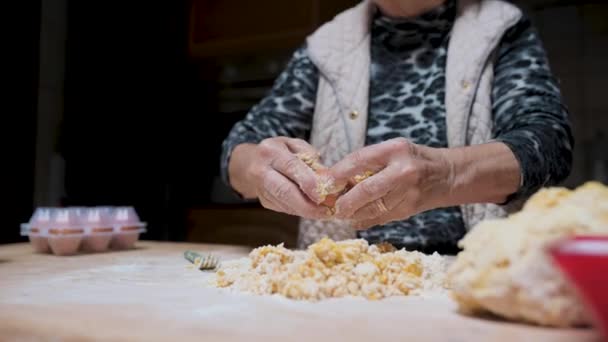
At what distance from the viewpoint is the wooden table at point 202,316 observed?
0.48 meters

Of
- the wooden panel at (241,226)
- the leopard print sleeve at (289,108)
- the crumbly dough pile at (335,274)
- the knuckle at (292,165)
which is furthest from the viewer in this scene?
the wooden panel at (241,226)

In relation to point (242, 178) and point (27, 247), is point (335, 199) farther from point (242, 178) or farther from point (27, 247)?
point (27, 247)

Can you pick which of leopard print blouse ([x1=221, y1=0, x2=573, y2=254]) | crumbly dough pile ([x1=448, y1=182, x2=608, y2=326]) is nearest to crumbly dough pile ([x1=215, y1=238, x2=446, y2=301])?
crumbly dough pile ([x1=448, y1=182, x2=608, y2=326])

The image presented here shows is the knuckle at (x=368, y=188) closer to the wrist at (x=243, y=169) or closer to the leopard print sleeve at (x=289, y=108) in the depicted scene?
the wrist at (x=243, y=169)

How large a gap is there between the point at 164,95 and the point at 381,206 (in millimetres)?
1531

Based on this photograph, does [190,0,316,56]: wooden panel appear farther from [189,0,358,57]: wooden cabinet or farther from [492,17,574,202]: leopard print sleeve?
[492,17,574,202]: leopard print sleeve

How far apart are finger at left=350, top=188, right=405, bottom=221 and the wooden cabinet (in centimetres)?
125

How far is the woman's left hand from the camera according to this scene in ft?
2.77

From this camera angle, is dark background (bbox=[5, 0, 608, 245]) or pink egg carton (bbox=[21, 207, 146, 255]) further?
dark background (bbox=[5, 0, 608, 245])

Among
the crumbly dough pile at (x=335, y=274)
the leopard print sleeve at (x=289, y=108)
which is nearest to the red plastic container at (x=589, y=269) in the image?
the crumbly dough pile at (x=335, y=274)

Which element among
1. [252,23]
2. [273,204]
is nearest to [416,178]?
[273,204]

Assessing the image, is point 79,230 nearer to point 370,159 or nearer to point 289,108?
point 289,108

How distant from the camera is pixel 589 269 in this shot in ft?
1.26

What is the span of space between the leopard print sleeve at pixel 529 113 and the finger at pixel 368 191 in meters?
0.27
